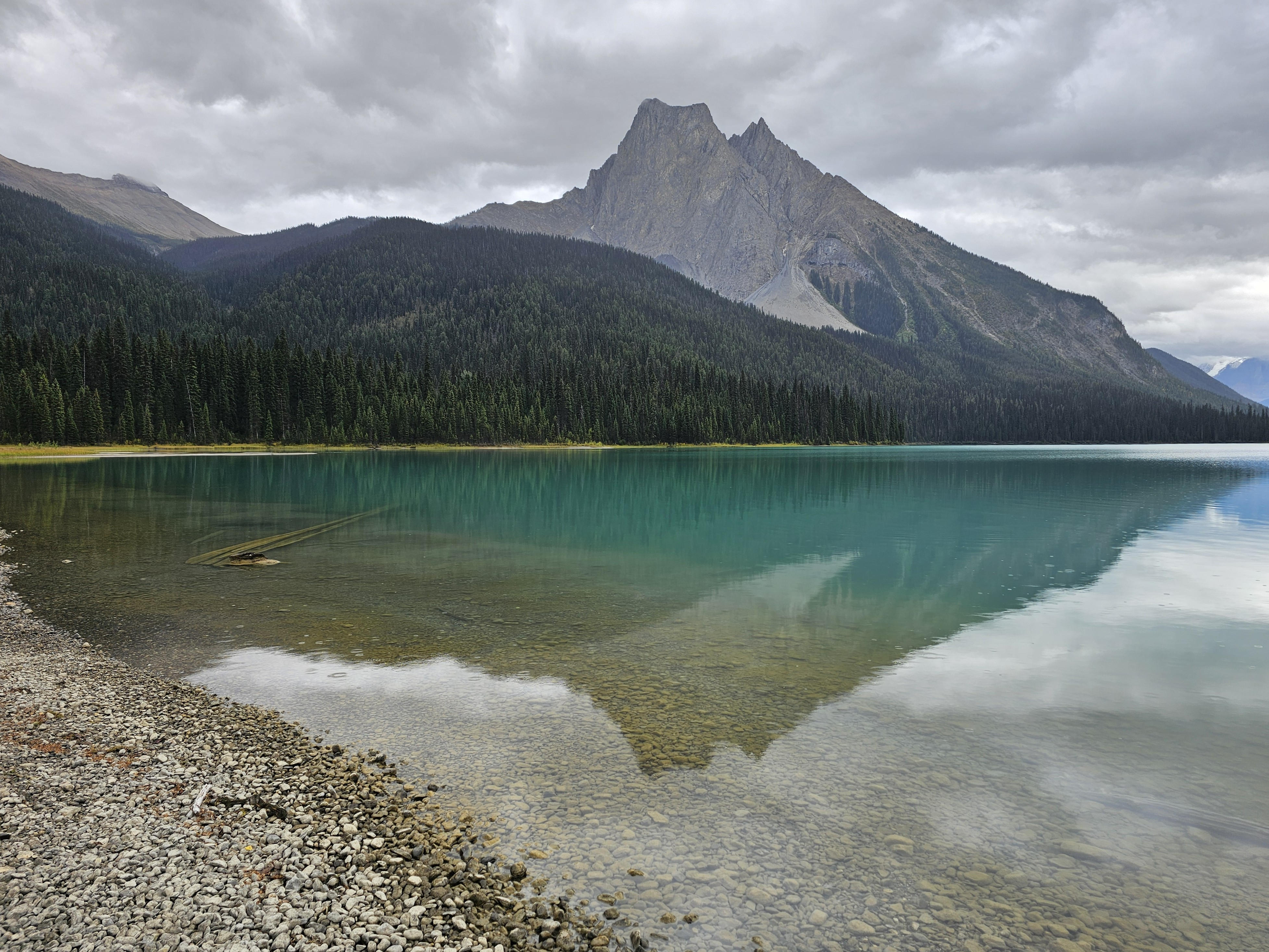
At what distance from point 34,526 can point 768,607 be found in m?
31.6

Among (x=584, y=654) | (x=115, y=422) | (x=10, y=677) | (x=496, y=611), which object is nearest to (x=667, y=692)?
(x=584, y=654)

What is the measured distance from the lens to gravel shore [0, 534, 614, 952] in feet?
18.3

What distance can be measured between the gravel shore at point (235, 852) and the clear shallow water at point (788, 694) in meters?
0.74

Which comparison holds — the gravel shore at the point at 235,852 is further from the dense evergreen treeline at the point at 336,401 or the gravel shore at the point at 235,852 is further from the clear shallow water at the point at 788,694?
the dense evergreen treeline at the point at 336,401

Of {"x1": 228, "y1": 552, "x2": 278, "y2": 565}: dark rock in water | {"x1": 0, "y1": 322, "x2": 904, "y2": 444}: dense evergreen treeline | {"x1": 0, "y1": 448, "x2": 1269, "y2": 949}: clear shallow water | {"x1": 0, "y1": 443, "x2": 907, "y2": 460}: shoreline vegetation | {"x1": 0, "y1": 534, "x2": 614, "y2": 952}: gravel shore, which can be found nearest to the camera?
{"x1": 0, "y1": 534, "x2": 614, "y2": 952}: gravel shore

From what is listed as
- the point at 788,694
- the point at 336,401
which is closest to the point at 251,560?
the point at 788,694

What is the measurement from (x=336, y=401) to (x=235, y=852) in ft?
457

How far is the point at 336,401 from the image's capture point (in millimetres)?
134375

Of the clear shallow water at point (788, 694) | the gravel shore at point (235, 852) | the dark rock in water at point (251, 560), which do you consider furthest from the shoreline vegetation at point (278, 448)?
the gravel shore at point (235, 852)

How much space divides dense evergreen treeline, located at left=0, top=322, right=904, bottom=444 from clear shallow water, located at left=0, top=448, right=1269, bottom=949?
91135 mm

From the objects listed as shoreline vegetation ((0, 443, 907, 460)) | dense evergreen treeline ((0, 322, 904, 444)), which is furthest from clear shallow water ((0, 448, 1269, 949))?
dense evergreen treeline ((0, 322, 904, 444))

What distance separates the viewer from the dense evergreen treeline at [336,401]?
10625 centimetres

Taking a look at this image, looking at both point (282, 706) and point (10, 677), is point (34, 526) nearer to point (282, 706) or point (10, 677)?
point (10, 677)

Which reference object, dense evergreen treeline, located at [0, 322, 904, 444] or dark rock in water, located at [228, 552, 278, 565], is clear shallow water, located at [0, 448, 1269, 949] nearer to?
dark rock in water, located at [228, 552, 278, 565]
